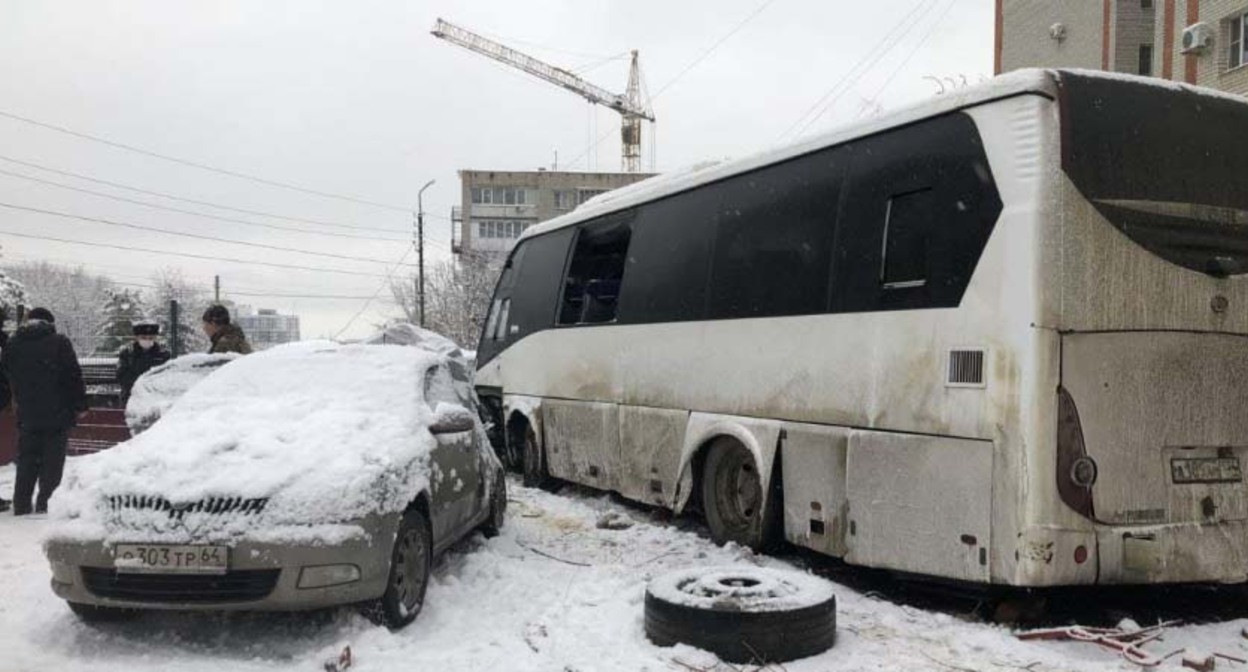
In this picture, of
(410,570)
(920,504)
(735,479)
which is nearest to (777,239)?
(735,479)

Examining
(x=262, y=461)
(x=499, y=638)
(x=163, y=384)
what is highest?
(x=163, y=384)

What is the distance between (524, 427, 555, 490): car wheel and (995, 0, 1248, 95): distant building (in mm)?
16793

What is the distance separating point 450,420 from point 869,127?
3.27 meters

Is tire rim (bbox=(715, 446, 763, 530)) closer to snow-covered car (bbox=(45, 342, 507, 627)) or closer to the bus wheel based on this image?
the bus wheel

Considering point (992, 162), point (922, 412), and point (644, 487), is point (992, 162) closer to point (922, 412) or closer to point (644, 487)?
point (922, 412)

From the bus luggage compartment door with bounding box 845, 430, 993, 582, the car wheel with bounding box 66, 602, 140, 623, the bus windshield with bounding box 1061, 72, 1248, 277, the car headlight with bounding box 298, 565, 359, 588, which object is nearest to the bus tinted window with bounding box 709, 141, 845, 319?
the bus luggage compartment door with bounding box 845, 430, 993, 582

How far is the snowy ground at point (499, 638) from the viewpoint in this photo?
4.76 m

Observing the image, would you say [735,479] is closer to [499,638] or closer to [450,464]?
[450,464]

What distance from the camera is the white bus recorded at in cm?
489

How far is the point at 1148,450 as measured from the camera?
5.05 m

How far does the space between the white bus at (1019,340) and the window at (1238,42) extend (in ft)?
61.2

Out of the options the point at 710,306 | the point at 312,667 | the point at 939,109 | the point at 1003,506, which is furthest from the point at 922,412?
the point at 312,667

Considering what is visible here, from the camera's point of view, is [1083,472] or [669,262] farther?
[669,262]

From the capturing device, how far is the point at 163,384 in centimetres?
974
